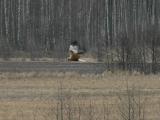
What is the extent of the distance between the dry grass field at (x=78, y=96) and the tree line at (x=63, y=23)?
998 inches

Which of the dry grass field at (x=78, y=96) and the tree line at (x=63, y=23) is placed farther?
the tree line at (x=63, y=23)

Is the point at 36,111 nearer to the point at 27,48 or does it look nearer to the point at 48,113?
the point at 48,113

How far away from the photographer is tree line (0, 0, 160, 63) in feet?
217

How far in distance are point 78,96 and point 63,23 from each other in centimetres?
4560

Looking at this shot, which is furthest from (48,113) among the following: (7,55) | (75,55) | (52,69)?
(7,55)

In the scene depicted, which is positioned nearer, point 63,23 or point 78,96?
point 78,96

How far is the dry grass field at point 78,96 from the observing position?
16344 millimetres

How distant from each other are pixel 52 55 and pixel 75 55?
7674 millimetres

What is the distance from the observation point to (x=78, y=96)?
2497 cm

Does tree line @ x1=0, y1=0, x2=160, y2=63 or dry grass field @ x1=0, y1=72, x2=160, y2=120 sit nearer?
dry grass field @ x1=0, y1=72, x2=160, y2=120

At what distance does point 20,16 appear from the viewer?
228ft

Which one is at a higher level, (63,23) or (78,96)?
(63,23)

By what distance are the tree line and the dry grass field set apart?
25.3 m

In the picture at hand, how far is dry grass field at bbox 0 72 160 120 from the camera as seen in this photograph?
16344 mm
